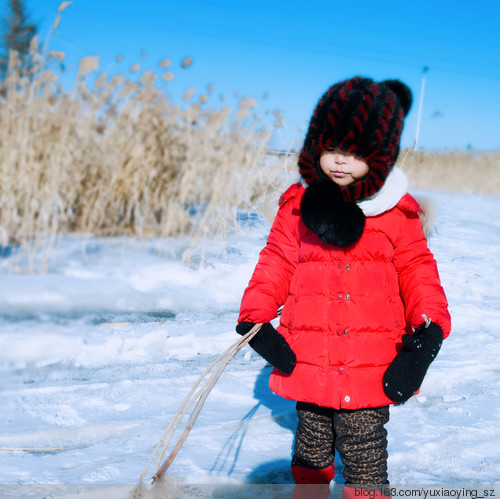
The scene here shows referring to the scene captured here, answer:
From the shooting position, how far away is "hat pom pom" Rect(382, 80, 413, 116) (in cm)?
150

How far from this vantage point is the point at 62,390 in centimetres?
221

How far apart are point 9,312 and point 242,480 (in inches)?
73.6

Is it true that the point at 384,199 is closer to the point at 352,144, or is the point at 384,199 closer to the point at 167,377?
the point at 352,144

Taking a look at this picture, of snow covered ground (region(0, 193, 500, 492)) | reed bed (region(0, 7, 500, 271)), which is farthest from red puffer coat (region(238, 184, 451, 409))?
reed bed (region(0, 7, 500, 271))

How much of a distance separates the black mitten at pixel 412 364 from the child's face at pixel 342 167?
0.45m

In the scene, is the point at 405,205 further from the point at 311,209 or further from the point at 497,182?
the point at 497,182

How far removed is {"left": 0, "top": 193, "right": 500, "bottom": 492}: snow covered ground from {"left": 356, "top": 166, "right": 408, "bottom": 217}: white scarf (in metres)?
0.88

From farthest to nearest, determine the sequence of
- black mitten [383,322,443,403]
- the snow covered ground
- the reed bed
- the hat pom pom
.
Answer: the reed bed
the snow covered ground
the hat pom pom
black mitten [383,322,443,403]

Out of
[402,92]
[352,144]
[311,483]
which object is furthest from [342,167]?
[311,483]

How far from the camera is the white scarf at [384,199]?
1.42 meters

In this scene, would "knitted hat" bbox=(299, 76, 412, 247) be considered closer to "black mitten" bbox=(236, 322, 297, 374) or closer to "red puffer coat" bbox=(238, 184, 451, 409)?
"red puffer coat" bbox=(238, 184, 451, 409)

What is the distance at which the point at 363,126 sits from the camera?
1398 millimetres

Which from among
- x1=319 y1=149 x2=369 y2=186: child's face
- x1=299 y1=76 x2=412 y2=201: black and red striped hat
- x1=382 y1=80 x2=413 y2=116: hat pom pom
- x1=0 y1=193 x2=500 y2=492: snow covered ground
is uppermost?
x1=382 y1=80 x2=413 y2=116: hat pom pom

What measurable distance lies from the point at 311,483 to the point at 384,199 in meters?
0.84
